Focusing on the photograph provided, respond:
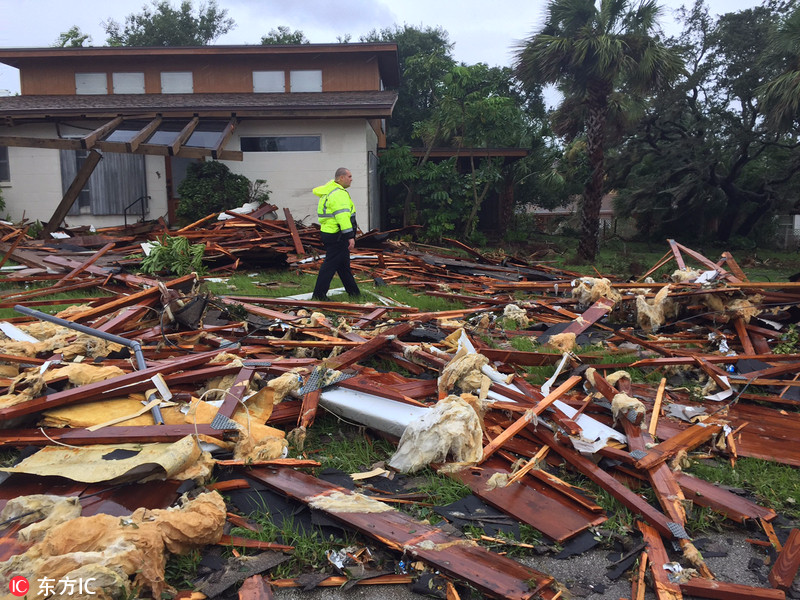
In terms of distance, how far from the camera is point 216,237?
11633 millimetres

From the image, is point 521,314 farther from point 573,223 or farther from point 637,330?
point 573,223

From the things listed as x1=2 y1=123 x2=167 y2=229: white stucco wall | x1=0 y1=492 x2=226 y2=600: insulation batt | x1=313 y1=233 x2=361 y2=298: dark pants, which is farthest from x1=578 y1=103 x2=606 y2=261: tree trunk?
x1=0 y1=492 x2=226 y2=600: insulation batt

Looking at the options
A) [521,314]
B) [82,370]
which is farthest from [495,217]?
[82,370]

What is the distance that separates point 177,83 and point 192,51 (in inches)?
52.0

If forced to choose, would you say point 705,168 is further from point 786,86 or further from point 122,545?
point 122,545

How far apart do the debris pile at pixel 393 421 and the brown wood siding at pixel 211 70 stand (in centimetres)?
1479

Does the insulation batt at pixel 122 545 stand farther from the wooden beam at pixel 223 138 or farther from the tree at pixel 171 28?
the tree at pixel 171 28

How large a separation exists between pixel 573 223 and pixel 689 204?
481 cm

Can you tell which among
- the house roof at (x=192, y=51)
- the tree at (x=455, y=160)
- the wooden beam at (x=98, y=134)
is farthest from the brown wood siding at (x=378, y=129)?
the wooden beam at (x=98, y=134)

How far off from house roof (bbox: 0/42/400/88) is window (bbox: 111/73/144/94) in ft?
2.19

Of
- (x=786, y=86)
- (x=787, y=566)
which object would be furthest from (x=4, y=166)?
(x=786, y=86)

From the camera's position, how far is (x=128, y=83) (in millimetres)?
20219

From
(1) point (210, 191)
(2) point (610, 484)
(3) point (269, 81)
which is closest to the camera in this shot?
(2) point (610, 484)

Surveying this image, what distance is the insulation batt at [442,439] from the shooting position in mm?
3447
